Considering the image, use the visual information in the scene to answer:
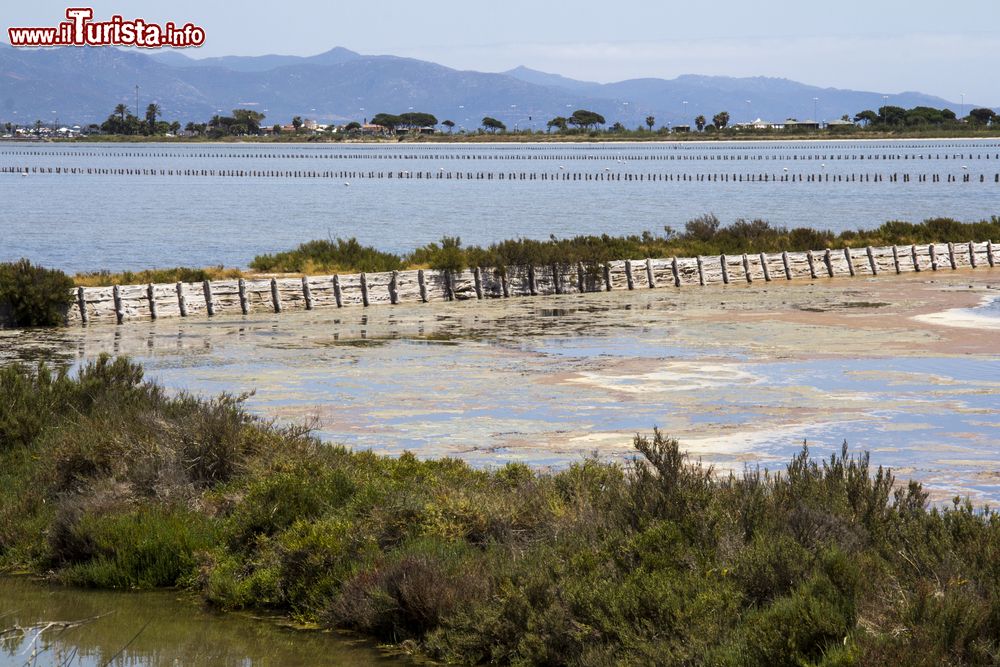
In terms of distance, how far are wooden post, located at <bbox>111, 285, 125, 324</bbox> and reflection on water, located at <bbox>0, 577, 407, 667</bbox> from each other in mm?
17858

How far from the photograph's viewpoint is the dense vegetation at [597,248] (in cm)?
3369

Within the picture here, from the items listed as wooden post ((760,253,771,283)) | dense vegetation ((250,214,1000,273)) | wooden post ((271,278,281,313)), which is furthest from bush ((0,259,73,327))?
wooden post ((760,253,771,283))

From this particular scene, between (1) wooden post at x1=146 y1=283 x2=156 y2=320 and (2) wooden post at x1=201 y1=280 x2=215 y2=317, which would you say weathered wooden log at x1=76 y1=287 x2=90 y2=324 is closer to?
(1) wooden post at x1=146 y1=283 x2=156 y2=320

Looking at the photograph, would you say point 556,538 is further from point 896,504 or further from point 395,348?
point 395,348

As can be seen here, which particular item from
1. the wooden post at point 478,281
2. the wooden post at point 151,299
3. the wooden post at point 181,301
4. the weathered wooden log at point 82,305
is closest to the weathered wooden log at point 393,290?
the wooden post at point 478,281

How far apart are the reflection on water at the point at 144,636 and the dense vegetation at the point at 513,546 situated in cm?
27

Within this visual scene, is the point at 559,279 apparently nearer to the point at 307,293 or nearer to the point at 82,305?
the point at 307,293

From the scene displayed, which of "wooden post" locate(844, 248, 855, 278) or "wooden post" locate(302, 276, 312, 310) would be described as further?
"wooden post" locate(844, 248, 855, 278)

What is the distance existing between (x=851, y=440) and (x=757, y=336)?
9950 millimetres

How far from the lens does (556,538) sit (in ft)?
32.3

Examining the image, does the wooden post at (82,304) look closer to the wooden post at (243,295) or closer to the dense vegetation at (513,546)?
the wooden post at (243,295)

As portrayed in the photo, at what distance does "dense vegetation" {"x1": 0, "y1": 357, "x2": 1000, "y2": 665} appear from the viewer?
775cm

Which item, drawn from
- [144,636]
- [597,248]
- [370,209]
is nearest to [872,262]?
[597,248]

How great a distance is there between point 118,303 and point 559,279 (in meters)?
11.3
